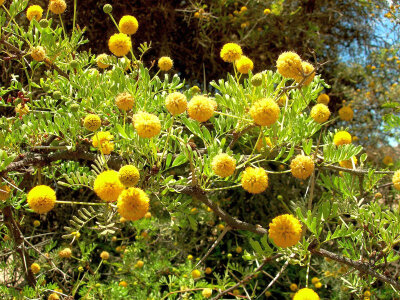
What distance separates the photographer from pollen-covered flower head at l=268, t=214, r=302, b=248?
3.51ft

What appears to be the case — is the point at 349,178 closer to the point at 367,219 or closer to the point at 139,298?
the point at 367,219

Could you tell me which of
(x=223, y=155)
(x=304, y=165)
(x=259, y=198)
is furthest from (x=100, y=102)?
(x=259, y=198)

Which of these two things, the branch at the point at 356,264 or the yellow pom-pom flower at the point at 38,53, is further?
the yellow pom-pom flower at the point at 38,53

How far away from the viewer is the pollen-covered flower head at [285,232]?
1.07 m

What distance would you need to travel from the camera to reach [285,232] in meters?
1.07

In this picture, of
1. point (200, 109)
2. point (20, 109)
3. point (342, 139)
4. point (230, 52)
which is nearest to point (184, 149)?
point (200, 109)

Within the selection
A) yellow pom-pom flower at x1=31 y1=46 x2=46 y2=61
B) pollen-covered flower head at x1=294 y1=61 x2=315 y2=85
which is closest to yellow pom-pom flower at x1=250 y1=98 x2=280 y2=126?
pollen-covered flower head at x1=294 y1=61 x2=315 y2=85

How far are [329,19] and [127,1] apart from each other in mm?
1702

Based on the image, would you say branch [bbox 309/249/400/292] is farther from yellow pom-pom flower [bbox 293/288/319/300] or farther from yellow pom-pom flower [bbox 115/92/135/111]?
yellow pom-pom flower [bbox 115/92/135/111]

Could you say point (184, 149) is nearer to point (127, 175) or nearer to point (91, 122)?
point (127, 175)

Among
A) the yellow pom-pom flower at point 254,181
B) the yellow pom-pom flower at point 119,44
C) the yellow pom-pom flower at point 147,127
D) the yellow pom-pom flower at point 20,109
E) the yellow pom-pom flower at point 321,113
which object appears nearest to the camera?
the yellow pom-pom flower at point 147,127

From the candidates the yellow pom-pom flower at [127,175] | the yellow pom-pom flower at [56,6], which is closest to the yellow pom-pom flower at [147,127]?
the yellow pom-pom flower at [127,175]

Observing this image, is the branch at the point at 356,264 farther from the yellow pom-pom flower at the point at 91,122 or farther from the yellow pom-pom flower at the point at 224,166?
the yellow pom-pom flower at the point at 91,122

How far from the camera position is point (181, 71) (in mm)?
3051
